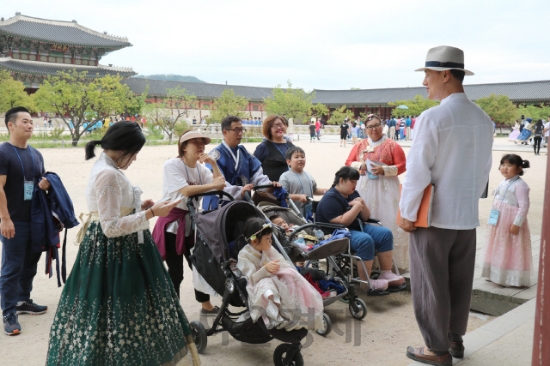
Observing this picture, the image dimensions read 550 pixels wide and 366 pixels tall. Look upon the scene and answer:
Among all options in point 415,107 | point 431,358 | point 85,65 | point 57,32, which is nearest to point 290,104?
point 415,107

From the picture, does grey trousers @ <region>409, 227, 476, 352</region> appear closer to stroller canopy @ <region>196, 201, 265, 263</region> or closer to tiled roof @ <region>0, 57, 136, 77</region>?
stroller canopy @ <region>196, 201, 265, 263</region>

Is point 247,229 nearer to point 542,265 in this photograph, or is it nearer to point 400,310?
point 400,310

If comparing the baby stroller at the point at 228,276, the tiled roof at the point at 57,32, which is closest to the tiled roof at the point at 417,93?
the tiled roof at the point at 57,32

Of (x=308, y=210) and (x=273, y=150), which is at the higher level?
(x=273, y=150)

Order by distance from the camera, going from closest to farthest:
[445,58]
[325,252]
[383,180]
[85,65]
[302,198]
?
[445,58]
[325,252]
[302,198]
[383,180]
[85,65]

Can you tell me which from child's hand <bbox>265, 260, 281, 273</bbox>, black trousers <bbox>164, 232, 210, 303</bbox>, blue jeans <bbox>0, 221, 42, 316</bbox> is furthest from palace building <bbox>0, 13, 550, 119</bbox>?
child's hand <bbox>265, 260, 281, 273</bbox>

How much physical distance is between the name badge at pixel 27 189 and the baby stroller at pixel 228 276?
132 cm

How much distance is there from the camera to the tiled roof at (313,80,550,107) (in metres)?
38.9

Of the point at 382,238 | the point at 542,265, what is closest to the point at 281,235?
the point at 382,238

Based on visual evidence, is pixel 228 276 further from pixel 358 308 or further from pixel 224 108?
pixel 224 108

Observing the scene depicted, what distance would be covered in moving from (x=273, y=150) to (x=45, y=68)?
3589 centimetres

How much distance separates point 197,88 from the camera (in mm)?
44875

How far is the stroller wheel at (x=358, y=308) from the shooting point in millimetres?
4047

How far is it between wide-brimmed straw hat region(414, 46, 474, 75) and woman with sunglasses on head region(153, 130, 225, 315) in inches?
67.5
